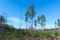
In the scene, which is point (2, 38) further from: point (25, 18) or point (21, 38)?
point (25, 18)

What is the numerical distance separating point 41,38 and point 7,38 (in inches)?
131

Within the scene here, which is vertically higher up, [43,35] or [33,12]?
[33,12]

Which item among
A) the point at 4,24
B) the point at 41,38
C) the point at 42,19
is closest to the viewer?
the point at 41,38

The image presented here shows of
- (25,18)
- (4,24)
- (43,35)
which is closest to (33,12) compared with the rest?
(25,18)

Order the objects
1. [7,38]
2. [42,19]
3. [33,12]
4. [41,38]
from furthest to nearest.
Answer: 1. [42,19]
2. [33,12]
3. [41,38]
4. [7,38]

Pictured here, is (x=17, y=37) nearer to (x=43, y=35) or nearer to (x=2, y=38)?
(x=2, y=38)

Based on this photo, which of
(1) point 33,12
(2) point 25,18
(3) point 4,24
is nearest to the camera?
(3) point 4,24

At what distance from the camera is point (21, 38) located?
495 inches

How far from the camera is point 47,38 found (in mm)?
12969

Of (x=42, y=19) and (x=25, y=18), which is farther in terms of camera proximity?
(x=42, y=19)

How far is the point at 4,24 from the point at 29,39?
966 centimetres

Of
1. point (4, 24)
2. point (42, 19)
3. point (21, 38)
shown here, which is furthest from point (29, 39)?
point (42, 19)

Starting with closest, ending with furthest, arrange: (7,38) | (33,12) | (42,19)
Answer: (7,38), (33,12), (42,19)

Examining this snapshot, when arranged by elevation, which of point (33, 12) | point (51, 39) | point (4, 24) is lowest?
point (51, 39)
